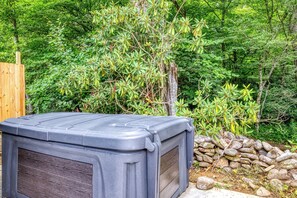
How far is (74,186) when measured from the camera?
1.51 m

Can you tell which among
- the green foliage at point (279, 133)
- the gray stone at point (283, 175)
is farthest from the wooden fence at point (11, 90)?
the green foliage at point (279, 133)

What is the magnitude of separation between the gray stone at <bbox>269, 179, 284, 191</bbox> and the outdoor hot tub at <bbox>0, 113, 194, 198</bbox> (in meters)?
1.39

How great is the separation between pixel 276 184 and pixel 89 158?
2.35 metres

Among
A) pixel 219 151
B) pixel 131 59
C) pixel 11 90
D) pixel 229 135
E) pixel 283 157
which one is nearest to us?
pixel 283 157

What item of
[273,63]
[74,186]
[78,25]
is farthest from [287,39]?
[74,186]

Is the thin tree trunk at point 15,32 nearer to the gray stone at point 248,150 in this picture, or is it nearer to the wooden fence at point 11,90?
the wooden fence at point 11,90

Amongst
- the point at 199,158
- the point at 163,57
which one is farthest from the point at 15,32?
the point at 199,158

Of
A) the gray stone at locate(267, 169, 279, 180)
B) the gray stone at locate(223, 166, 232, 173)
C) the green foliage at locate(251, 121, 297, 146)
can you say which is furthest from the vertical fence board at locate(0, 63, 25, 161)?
the green foliage at locate(251, 121, 297, 146)

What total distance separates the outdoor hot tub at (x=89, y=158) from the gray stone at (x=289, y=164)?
181cm

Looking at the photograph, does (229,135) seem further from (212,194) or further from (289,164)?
(212,194)

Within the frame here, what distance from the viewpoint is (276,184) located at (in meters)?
2.62

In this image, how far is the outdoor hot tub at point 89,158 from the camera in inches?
52.8

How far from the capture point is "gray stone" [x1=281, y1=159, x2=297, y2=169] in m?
2.87

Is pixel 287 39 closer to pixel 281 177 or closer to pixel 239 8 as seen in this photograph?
pixel 239 8
